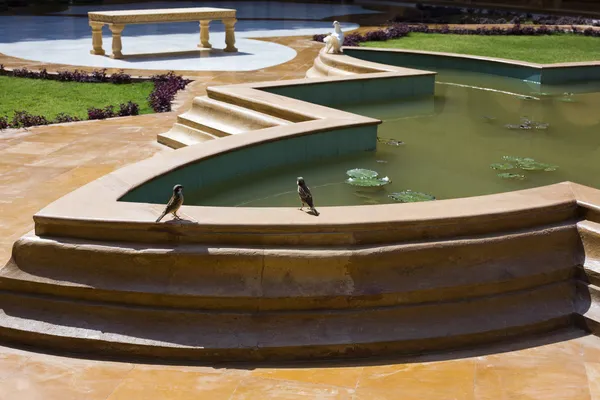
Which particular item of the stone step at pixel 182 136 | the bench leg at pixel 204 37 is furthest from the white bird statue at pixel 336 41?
the bench leg at pixel 204 37

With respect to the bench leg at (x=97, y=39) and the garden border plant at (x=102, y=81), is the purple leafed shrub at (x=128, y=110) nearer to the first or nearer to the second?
the garden border plant at (x=102, y=81)

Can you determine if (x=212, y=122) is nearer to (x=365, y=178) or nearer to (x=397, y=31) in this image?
(x=365, y=178)

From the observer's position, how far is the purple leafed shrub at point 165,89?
421 inches

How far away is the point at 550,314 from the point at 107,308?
2621 mm

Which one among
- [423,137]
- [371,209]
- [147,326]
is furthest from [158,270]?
[423,137]

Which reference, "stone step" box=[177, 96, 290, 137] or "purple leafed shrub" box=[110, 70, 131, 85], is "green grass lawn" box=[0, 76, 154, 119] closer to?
"purple leafed shrub" box=[110, 70, 131, 85]

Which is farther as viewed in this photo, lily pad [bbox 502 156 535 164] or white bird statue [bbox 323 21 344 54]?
white bird statue [bbox 323 21 344 54]

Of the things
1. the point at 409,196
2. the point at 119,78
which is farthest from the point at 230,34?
the point at 409,196

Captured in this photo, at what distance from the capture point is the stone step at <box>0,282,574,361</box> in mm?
4605

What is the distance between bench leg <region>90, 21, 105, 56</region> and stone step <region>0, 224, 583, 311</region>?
1142 cm

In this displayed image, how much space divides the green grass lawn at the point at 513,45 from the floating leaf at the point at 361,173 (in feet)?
29.0

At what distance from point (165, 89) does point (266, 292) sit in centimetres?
736

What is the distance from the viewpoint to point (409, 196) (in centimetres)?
633

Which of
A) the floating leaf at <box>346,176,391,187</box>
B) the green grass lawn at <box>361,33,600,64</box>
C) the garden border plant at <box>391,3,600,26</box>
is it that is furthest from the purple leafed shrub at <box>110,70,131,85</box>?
the garden border plant at <box>391,3,600,26</box>
